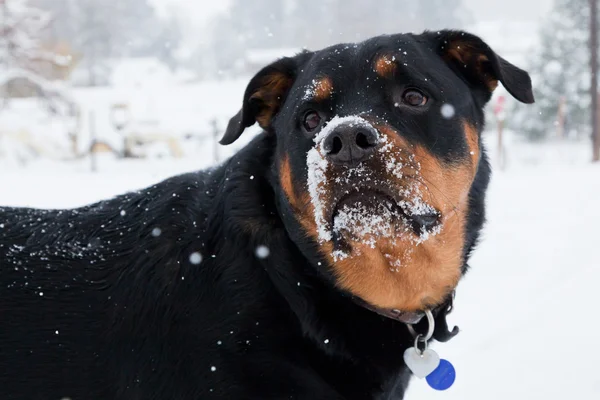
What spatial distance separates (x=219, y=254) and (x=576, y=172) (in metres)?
14.8

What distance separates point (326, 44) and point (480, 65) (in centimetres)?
3294

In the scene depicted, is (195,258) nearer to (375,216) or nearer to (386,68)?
(375,216)

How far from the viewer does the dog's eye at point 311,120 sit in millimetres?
2561

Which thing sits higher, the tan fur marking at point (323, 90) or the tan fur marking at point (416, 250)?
the tan fur marking at point (323, 90)

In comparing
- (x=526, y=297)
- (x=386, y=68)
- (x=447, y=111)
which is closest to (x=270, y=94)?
(x=386, y=68)

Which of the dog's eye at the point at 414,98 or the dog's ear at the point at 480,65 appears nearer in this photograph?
the dog's eye at the point at 414,98

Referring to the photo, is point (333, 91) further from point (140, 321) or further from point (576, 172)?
point (576, 172)

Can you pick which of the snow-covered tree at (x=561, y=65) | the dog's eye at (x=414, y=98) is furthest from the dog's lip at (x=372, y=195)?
the snow-covered tree at (x=561, y=65)

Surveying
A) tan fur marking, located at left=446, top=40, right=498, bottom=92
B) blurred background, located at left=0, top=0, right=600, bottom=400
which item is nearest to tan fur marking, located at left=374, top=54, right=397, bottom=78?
tan fur marking, located at left=446, top=40, right=498, bottom=92

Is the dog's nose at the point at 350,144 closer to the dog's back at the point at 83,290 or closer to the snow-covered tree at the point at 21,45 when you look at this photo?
the dog's back at the point at 83,290

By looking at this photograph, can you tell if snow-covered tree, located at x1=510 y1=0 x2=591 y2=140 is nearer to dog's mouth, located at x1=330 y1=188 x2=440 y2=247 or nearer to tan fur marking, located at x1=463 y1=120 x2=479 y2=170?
tan fur marking, located at x1=463 y1=120 x2=479 y2=170

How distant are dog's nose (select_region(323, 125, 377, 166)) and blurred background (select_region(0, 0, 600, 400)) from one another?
101cm

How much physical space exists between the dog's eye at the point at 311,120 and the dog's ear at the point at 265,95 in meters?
0.31

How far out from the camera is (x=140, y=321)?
2346 millimetres
